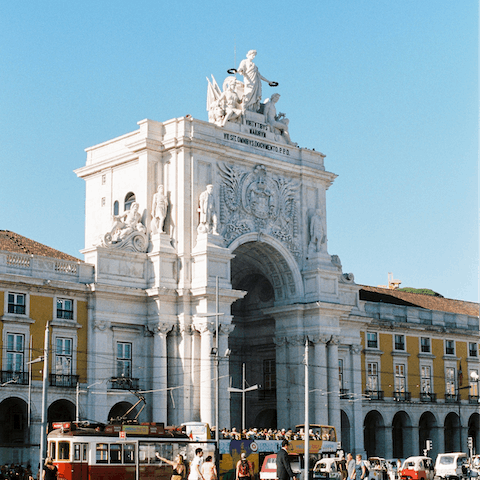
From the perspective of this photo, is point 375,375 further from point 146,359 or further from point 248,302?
point 146,359

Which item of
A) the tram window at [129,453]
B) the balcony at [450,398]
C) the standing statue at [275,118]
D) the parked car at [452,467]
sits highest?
the standing statue at [275,118]

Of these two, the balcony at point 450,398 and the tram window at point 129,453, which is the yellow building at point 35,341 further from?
the balcony at point 450,398

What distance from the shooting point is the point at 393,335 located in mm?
76750

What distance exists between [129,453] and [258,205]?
27717mm

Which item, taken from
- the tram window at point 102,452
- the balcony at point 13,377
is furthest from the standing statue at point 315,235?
the tram window at point 102,452

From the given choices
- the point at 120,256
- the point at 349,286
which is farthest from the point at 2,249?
the point at 349,286

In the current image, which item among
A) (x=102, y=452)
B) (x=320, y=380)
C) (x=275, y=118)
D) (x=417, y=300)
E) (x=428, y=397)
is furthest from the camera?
(x=417, y=300)

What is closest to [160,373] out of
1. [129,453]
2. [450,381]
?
[129,453]

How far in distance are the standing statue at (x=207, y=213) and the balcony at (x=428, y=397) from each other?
26.6 metres

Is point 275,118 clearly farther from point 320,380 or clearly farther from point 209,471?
point 209,471

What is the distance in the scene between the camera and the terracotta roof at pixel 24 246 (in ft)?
195

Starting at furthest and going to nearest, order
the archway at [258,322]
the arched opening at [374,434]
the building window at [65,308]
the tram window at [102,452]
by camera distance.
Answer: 1. the arched opening at [374,434]
2. the archway at [258,322]
3. the building window at [65,308]
4. the tram window at [102,452]

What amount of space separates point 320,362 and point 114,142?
63.4 ft

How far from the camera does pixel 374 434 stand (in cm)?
7606
